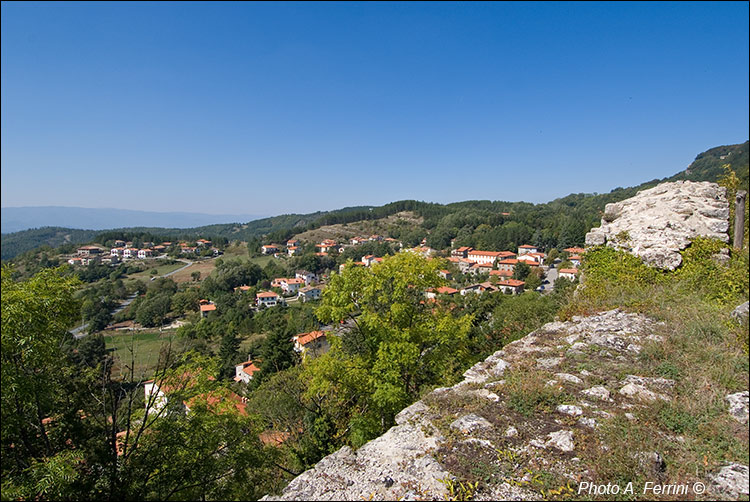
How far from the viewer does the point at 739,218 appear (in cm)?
669

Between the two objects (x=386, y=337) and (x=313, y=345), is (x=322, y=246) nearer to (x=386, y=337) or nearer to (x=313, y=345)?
(x=313, y=345)

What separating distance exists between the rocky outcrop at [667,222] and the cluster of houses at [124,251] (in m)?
123

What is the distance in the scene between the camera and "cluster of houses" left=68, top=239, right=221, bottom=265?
10306 centimetres

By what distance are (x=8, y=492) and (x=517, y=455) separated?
18.8ft

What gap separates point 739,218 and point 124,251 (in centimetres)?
14707

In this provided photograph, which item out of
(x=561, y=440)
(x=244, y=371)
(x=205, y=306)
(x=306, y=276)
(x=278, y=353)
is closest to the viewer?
(x=561, y=440)

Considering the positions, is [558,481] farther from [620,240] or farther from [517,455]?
[620,240]

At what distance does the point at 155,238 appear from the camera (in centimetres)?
13812

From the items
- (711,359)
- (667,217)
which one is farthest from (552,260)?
(711,359)

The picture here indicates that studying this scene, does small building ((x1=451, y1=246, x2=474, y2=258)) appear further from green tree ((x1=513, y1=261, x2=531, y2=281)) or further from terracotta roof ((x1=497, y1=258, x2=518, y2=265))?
green tree ((x1=513, y1=261, x2=531, y2=281))

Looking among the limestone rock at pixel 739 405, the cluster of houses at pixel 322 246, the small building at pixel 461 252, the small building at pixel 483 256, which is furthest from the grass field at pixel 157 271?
the limestone rock at pixel 739 405

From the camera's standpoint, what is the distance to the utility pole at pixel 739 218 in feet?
21.5

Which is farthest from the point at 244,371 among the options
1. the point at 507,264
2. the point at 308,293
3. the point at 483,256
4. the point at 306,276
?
the point at 483,256

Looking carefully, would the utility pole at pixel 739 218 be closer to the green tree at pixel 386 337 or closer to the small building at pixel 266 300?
the green tree at pixel 386 337
